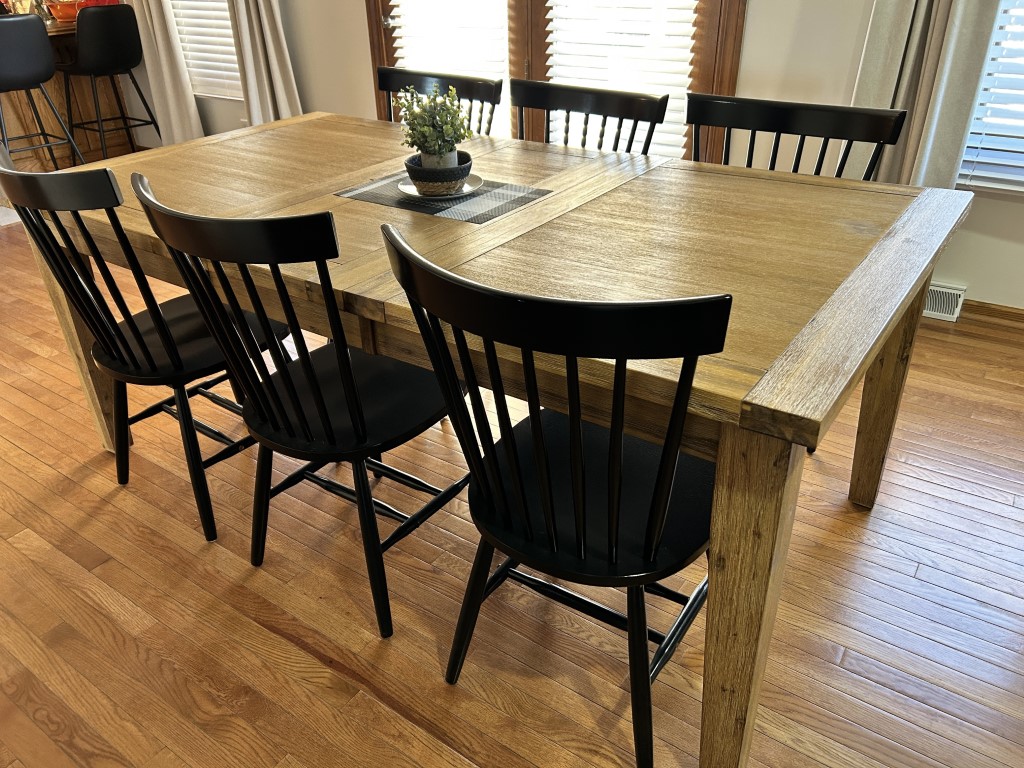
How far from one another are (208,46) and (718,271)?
4627 millimetres

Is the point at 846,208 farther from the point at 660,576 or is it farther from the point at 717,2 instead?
the point at 717,2

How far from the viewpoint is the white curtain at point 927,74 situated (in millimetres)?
2531

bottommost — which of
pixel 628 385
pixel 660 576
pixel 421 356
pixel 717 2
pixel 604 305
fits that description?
pixel 660 576

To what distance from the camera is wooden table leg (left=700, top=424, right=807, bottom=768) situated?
41.8 inches

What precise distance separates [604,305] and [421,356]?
58 cm

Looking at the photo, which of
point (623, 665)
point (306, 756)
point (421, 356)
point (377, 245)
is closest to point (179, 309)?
point (377, 245)

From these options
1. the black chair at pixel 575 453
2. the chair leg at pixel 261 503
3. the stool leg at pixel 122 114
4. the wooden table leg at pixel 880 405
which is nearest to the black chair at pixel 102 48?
the stool leg at pixel 122 114

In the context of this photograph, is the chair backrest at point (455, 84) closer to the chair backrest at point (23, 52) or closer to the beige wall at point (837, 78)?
the beige wall at point (837, 78)

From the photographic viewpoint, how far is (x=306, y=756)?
4.81 ft

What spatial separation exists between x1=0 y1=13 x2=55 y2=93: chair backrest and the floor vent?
4.71 metres

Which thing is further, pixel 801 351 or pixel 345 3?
pixel 345 3

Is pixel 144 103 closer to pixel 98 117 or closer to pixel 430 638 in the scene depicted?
pixel 98 117

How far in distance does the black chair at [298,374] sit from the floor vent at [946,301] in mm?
2148

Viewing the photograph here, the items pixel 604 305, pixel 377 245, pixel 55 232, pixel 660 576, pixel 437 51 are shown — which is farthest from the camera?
pixel 437 51
